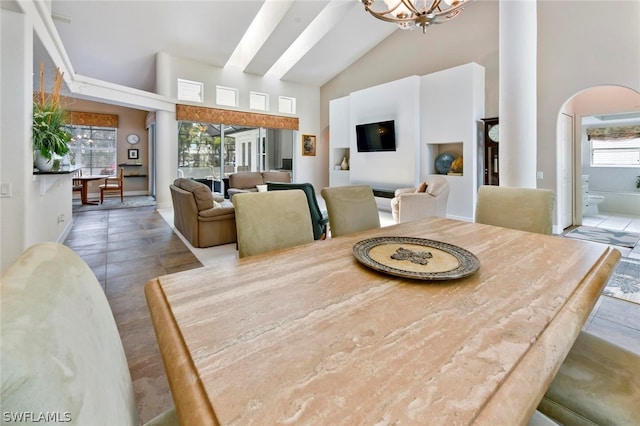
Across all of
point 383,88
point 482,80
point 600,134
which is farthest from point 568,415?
point 600,134

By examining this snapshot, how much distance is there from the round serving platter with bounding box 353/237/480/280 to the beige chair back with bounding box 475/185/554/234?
1.01m

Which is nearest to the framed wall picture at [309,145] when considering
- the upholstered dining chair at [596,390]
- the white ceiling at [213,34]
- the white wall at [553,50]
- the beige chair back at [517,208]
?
the white ceiling at [213,34]

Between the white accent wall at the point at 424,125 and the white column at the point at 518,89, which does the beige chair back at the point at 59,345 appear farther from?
the white accent wall at the point at 424,125

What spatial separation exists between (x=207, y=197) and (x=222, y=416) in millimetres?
3869

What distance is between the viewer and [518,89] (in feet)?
11.1

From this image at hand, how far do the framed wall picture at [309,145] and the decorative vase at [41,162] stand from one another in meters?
7.10

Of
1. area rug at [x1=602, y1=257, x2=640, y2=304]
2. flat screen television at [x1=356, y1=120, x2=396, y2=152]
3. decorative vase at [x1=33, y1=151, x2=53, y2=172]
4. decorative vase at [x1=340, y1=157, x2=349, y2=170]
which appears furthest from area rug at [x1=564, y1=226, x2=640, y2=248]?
decorative vase at [x1=33, y1=151, x2=53, y2=172]

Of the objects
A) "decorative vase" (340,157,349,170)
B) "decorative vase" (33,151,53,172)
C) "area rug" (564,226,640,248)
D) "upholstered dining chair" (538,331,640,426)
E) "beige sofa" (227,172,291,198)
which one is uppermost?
"decorative vase" (340,157,349,170)

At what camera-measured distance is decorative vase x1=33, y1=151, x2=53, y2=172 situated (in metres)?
3.07

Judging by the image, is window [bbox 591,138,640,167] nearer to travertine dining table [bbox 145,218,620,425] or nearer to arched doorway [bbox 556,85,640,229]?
arched doorway [bbox 556,85,640,229]

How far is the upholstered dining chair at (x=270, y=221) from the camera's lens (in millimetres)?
1719

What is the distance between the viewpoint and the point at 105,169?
387 inches

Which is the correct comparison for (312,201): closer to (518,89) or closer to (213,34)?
(518,89)

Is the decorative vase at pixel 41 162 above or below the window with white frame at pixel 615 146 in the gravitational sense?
below
